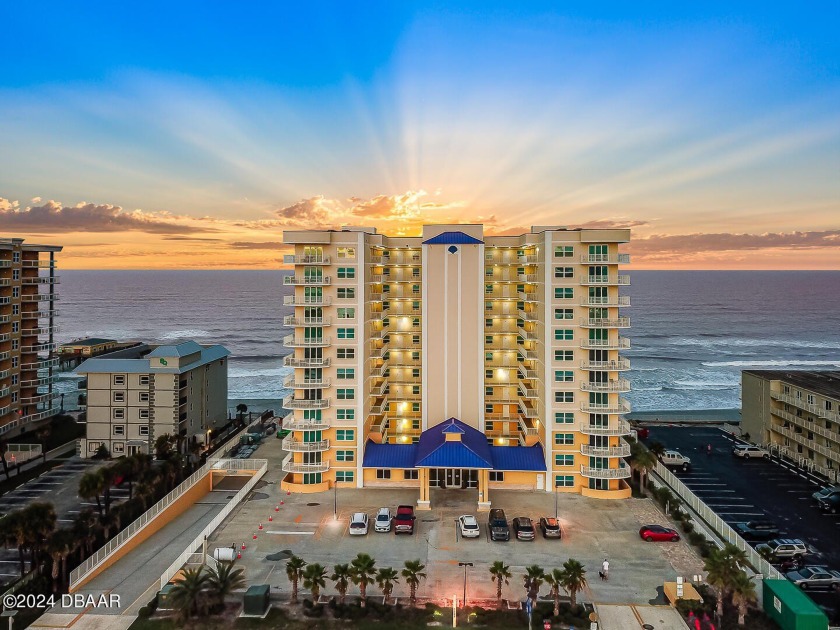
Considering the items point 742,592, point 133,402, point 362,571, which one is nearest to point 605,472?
point 742,592

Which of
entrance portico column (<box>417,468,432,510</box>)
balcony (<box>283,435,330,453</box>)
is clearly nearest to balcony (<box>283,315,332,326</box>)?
balcony (<box>283,435,330,453</box>)

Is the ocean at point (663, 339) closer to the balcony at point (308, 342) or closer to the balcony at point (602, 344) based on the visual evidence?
the balcony at point (308, 342)

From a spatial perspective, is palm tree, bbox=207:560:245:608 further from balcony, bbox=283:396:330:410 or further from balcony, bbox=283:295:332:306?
balcony, bbox=283:295:332:306

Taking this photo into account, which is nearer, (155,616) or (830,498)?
(155,616)

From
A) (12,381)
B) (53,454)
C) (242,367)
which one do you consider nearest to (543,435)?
(53,454)

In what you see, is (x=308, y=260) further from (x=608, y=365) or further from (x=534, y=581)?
(x=534, y=581)

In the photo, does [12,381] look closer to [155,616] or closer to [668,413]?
[155,616]

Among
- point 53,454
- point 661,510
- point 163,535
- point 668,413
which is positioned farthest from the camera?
point 668,413
